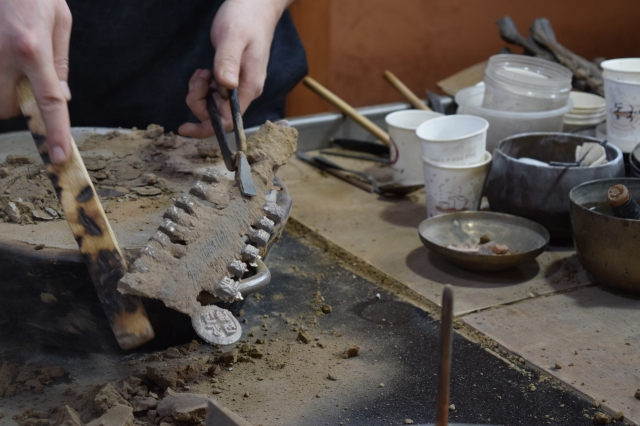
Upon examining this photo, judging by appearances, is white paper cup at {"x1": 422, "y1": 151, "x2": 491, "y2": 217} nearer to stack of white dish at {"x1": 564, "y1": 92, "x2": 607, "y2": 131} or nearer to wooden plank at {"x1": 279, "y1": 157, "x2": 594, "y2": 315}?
wooden plank at {"x1": 279, "y1": 157, "x2": 594, "y2": 315}

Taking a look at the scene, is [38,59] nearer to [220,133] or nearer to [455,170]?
[220,133]

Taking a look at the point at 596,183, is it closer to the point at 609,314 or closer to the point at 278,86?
the point at 609,314

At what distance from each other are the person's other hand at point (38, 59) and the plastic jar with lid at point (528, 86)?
184cm

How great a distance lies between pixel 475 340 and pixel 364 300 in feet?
1.05

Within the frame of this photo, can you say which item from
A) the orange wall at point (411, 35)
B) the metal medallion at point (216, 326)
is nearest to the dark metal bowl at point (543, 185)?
the metal medallion at point (216, 326)

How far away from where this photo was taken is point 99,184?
1573 mm

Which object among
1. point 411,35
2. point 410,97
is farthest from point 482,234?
point 411,35

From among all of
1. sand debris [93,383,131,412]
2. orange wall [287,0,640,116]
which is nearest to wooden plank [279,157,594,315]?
sand debris [93,383,131,412]

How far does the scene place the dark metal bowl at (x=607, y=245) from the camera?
1726 mm

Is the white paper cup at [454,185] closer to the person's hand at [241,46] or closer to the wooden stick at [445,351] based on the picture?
the person's hand at [241,46]

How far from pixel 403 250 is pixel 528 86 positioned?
90 cm

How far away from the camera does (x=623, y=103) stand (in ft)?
7.28

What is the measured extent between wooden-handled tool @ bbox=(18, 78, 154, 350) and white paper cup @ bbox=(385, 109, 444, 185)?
1526 millimetres

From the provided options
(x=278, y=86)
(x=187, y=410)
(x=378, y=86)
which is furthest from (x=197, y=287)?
(x=378, y=86)
